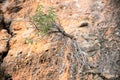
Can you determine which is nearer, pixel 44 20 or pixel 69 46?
pixel 69 46

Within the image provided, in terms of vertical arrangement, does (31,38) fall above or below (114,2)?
below

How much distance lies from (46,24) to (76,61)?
1.77 metres

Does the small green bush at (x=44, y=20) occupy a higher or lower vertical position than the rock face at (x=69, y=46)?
higher

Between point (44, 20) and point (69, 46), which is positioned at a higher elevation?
point (44, 20)

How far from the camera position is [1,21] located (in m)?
11.0

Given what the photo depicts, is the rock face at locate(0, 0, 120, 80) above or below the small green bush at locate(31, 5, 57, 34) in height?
below

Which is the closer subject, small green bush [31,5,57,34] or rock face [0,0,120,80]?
rock face [0,0,120,80]

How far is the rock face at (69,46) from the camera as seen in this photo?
26.6 feet

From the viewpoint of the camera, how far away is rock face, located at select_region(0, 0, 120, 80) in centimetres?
812

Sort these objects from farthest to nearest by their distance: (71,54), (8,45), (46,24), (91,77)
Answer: (8,45), (46,24), (71,54), (91,77)

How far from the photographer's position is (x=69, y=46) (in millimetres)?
8680

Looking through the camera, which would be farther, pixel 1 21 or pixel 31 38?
pixel 1 21

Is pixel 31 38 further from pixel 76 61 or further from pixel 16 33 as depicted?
pixel 76 61

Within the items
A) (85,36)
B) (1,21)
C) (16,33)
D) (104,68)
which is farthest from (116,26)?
(1,21)
